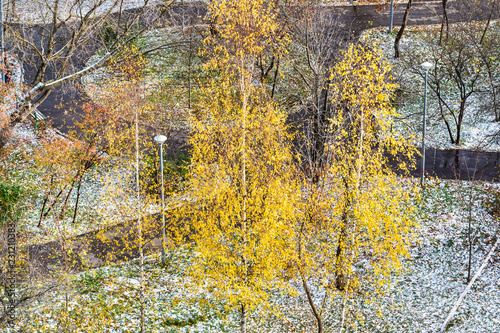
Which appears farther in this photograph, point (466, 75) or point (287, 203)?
point (466, 75)

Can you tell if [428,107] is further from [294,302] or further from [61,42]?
[61,42]

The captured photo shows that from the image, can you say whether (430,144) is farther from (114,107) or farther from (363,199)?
(114,107)

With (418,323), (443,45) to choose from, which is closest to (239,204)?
(418,323)

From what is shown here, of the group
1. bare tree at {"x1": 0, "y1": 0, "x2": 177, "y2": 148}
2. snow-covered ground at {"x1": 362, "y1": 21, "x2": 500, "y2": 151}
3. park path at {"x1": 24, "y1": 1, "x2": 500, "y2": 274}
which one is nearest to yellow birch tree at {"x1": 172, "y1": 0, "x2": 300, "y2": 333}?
park path at {"x1": 24, "y1": 1, "x2": 500, "y2": 274}

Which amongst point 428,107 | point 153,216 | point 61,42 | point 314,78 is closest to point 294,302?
point 153,216

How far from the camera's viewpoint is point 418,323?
20125 mm

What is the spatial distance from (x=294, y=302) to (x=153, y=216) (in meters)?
7.84

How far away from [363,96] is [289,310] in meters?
9.20

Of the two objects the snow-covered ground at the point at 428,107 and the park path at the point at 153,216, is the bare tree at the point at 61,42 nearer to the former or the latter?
the park path at the point at 153,216

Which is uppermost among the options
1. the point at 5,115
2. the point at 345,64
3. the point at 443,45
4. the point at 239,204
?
the point at 443,45

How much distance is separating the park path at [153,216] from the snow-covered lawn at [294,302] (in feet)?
3.49

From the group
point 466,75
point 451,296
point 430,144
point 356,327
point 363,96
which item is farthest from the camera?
point 466,75

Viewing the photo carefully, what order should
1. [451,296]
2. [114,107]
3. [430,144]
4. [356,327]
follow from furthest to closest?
[430,144], [114,107], [451,296], [356,327]

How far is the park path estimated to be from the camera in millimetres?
21828
